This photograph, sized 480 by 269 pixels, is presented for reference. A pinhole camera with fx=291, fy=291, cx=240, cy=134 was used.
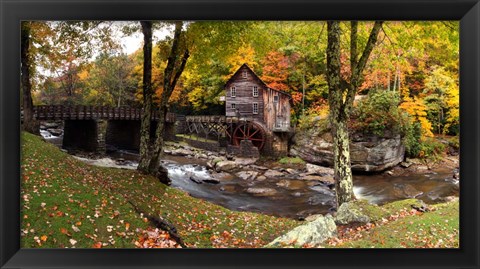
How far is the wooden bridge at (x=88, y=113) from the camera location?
3.20 metres

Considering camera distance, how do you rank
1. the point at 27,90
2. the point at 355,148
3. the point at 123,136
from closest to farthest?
the point at 27,90, the point at 123,136, the point at 355,148

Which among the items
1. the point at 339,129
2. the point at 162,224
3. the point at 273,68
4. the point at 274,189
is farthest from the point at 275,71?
the point at 162,224

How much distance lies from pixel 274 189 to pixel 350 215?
1.11 metres

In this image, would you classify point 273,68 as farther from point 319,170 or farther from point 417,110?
point 417,110

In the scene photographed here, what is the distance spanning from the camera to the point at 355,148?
4109mm

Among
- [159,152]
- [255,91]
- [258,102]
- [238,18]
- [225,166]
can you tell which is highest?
[238,18]

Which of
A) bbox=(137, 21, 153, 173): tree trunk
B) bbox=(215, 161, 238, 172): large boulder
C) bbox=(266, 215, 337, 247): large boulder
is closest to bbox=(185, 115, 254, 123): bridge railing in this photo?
bbox=(137, 21, 153, 173): tree trunk

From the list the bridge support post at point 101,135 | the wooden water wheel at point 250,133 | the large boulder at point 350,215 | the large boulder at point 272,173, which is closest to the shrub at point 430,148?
the large boulder at point 350,215

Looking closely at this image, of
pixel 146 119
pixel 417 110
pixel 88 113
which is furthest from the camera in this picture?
pixel 146 119

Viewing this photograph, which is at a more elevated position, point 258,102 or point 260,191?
point 258,102

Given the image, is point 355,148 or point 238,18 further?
point 355,148

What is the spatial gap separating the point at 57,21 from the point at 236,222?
287cm

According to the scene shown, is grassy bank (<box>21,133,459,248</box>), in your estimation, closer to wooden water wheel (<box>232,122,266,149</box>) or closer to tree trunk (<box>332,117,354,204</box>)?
tree trunk (<box>332,117,354,204</box>)

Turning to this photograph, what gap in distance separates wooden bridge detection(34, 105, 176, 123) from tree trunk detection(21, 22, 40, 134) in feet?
0.22
